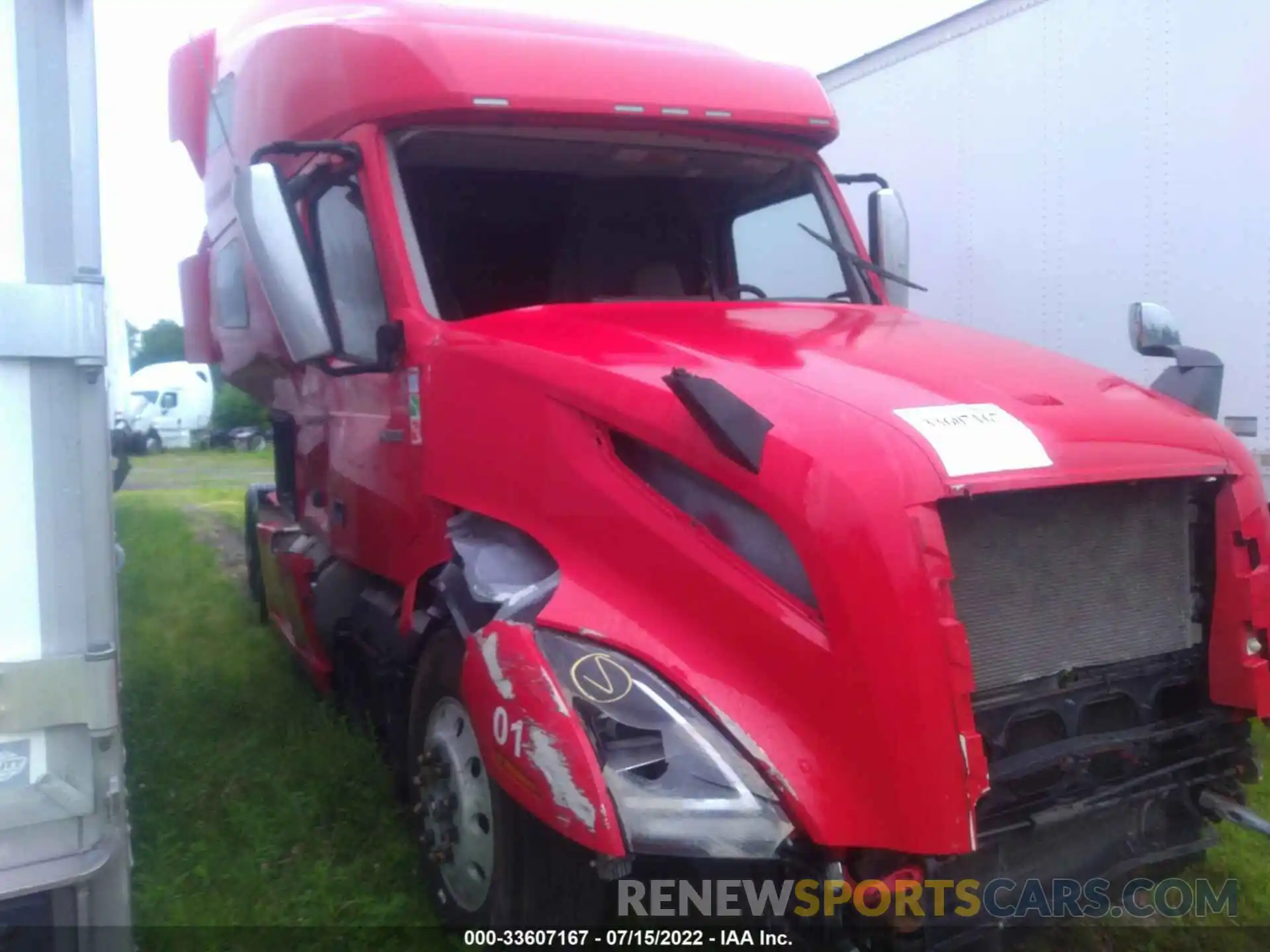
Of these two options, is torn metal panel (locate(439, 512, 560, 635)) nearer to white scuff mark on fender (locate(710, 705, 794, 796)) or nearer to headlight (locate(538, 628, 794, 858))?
headlight (locate(538, 628, 794, 858))

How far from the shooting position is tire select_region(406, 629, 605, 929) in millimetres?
3102

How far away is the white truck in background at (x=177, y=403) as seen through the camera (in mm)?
34906

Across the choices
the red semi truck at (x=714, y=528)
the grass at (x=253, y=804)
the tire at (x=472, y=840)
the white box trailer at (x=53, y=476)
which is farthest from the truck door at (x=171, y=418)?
the white box trailer at (x=53, y=476)

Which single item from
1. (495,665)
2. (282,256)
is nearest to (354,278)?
(282,256)

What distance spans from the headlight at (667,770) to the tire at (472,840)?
540mm

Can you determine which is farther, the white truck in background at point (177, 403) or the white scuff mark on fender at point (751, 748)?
the white truck in background at point (177, 403)

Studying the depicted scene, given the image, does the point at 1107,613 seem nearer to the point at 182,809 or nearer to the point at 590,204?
the point at 590,204

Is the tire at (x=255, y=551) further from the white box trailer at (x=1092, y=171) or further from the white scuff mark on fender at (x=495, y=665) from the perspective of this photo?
the white scuff mark on fender at (x=495, y=665)

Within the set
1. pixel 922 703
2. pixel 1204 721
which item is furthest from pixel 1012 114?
pixel 922 703

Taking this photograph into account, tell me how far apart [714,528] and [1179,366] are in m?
1.85

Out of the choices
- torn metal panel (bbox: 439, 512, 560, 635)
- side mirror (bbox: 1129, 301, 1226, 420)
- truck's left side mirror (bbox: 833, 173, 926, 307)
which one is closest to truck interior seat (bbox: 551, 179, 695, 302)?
truck's left side mirror (bbox: 833, 173, 926, 307)

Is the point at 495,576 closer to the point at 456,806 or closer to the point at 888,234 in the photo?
the point at 456,806

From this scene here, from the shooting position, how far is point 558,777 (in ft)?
8.48

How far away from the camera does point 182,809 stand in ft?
14.4
